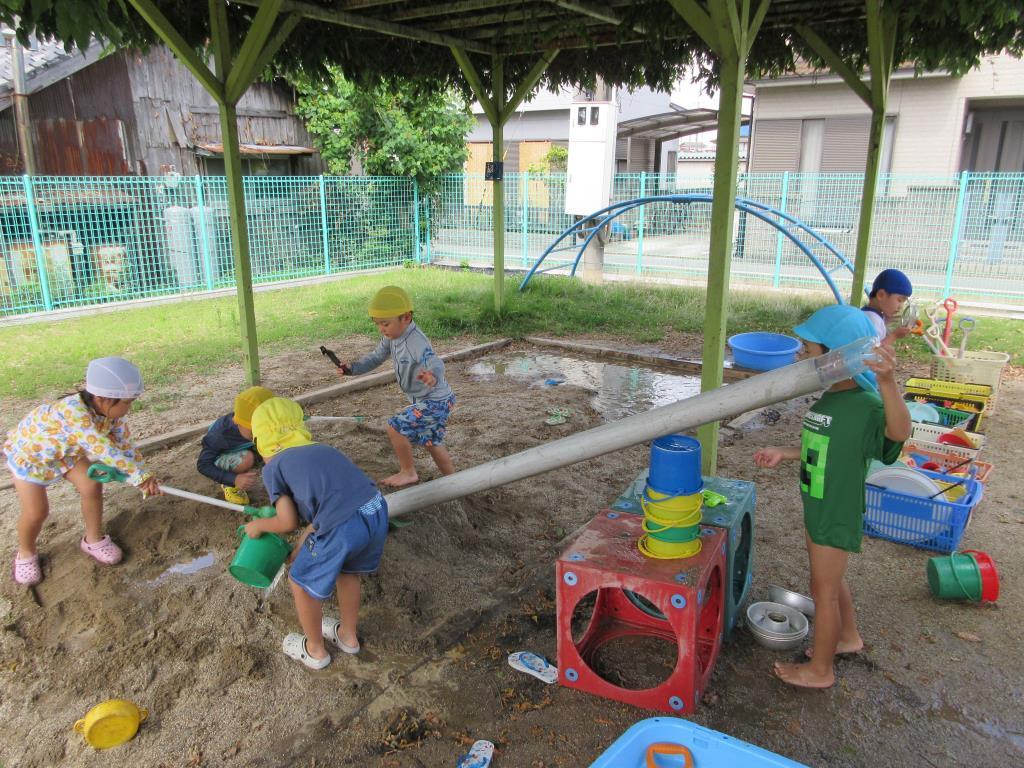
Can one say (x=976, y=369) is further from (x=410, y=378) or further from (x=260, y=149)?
(x=260, y=149)

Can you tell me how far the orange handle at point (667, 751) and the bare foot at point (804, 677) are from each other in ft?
4.34

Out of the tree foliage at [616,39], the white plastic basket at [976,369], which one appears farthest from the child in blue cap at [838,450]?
the white plastic basket at [976,369]

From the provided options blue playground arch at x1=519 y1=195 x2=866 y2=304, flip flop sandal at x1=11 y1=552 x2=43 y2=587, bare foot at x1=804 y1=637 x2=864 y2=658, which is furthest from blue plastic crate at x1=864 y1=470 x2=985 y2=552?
blue playground arch at x1=519 y1=195 x2=866 y2=304

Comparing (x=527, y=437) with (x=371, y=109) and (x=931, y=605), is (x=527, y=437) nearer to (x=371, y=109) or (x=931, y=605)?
(x=931, y=605)

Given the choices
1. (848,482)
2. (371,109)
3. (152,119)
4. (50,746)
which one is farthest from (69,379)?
(371,109)

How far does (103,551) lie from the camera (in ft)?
11.6

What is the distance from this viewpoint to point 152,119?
1350 centimetres

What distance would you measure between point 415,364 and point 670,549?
2.14 meters

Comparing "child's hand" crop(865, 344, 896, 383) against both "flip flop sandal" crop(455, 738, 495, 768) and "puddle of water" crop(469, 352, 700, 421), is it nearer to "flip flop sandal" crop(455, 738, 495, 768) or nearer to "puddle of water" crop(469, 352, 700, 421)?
"flip flop sandal" crop(455, 738, 495, 768)

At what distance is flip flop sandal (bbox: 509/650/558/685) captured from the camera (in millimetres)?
2814

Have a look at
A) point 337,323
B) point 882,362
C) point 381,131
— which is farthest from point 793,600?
point 381,131

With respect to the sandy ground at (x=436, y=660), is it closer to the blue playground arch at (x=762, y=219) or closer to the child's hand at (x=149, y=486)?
the child's hand at (x=149, y=486)

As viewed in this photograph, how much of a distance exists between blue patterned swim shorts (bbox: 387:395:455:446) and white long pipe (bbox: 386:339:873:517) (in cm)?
123

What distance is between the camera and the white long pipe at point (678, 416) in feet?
7.47
